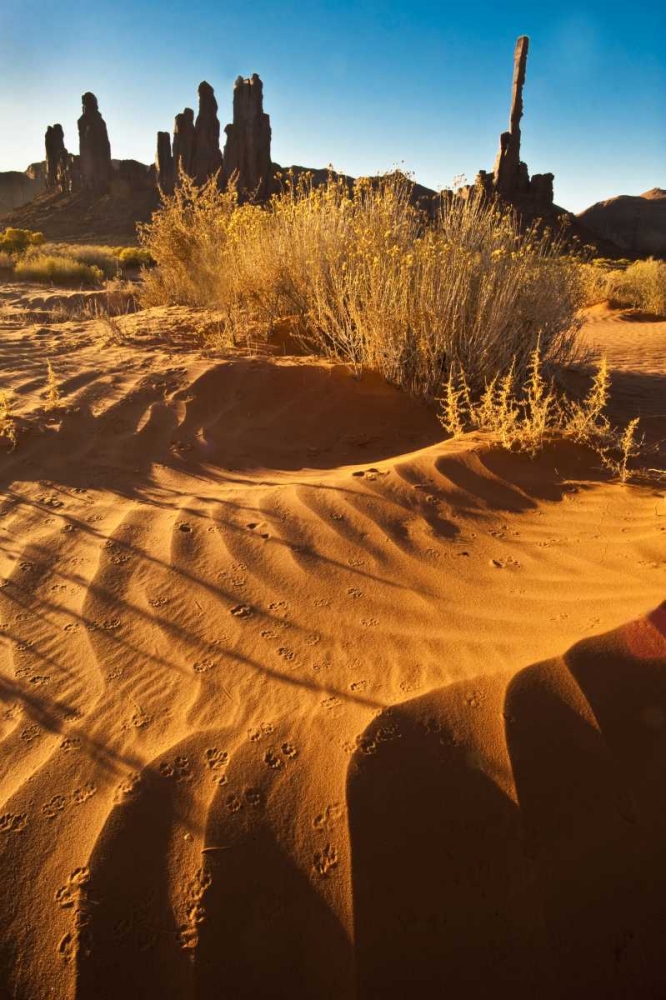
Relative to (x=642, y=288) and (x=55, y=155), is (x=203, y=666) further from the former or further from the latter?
(x=55, y=155)

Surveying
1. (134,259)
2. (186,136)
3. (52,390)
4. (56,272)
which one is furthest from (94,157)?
(52,390)

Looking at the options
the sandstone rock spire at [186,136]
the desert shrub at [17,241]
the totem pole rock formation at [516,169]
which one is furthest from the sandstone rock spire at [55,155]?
the totem pole rock formation at [516,169]

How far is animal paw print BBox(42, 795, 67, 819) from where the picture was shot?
137 cm

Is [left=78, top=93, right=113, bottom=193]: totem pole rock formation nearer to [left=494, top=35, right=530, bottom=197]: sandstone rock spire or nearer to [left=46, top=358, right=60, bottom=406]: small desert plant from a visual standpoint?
[left=494, top=35, right=530, bottom=197]: sandstone rock spire

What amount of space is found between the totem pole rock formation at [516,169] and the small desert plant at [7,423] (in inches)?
1241

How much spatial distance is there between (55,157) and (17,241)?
39.3 meters

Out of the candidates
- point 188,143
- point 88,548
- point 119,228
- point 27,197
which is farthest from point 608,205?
point 27,197

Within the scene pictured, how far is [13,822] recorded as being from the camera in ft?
4.43

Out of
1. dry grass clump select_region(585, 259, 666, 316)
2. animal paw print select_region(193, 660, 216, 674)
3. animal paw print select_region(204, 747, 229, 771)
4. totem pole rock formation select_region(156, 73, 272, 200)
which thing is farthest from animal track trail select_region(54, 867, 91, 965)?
totem pole rock formation select_region(156, 73, 272, 200)

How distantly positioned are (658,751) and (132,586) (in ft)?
5.99

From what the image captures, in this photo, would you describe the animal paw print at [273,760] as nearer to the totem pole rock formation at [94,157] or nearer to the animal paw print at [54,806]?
the animal paw print at [54,806]

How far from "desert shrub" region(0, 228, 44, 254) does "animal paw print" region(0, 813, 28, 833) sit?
69.8ft

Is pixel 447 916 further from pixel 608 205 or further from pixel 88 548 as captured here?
pixel 608 205

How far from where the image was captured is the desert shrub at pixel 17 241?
1887cm
